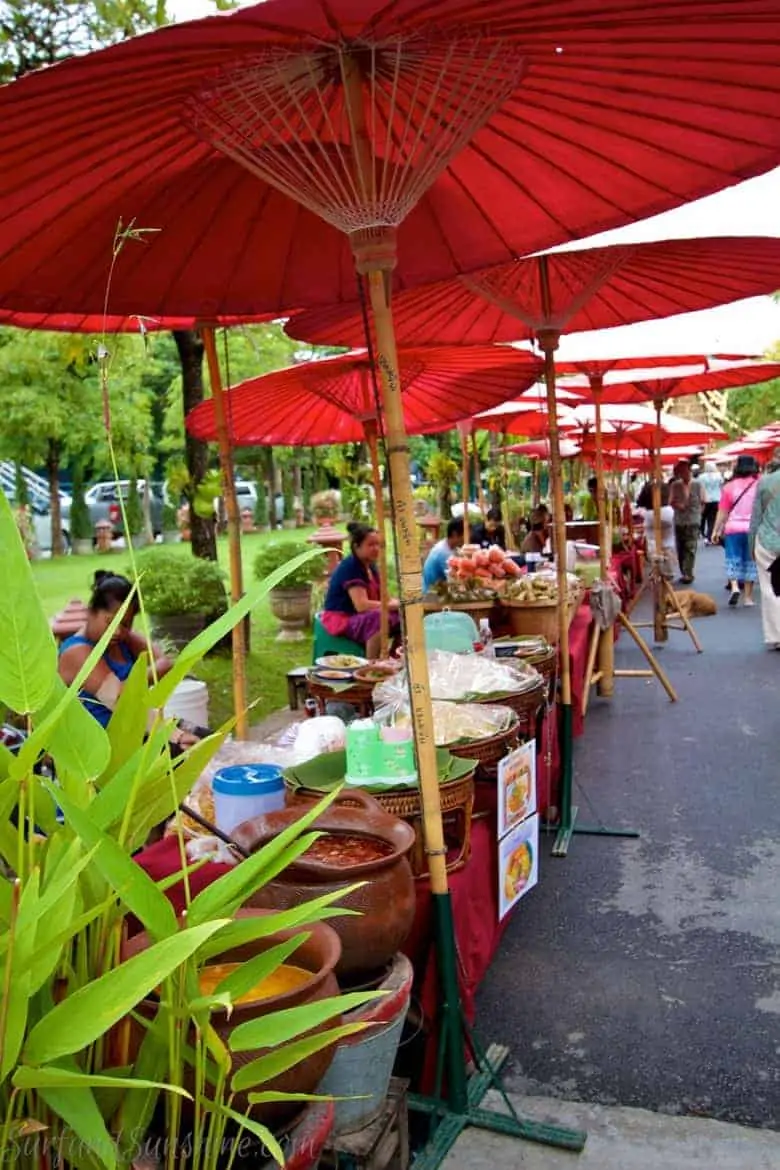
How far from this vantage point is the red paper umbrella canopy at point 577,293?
4.49 metres

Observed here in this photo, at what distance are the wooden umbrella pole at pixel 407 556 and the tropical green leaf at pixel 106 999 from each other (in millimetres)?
1595

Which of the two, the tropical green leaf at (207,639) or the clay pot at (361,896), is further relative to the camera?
the clay pot at (361,896)

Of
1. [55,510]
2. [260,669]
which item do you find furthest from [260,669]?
[55,510]

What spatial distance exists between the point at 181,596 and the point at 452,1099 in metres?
7.14

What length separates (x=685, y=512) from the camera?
16.3 metres

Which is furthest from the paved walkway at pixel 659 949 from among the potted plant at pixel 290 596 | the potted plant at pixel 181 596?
the potted plant at pixel 290 596

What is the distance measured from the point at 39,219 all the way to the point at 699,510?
15012 mm

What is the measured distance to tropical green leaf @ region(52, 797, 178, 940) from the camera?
128cm

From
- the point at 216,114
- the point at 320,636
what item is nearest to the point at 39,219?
the point at 216,114

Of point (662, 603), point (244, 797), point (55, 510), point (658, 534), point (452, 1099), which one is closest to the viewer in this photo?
point (452, 1099)

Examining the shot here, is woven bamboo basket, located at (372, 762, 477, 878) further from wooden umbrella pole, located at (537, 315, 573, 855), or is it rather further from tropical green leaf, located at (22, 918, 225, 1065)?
wooden umbrella pole, located at (537, 315, 573, 855)

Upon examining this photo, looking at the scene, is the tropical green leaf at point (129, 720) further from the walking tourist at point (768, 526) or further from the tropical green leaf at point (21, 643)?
the walking tourist at point (768, 526)

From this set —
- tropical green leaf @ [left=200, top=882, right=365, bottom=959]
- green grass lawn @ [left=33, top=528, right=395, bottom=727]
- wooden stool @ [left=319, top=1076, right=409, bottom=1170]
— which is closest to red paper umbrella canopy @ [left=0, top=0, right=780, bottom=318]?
tropical green leaf @ [left=200, top=882, right=365, bottom=959]

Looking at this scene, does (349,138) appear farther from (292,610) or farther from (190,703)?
(292,610)
